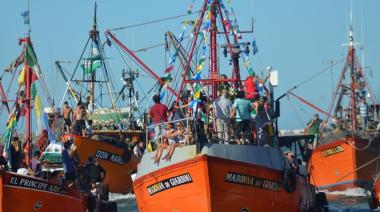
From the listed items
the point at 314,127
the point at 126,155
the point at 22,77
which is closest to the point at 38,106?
the point at 22,77

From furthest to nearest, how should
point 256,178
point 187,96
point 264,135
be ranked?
point 187,96, point 264,135, point 256,178

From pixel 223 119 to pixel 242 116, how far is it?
0.48m

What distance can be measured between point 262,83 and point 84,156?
11801mm

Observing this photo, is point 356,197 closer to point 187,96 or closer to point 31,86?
point 187,96

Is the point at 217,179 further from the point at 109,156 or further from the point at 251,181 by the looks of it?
the point at 109,156

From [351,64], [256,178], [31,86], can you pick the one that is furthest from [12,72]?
[351,64]

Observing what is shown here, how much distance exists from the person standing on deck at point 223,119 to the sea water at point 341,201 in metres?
7.80

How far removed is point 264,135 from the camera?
1045 inches

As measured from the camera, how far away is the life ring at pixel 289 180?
2584cm

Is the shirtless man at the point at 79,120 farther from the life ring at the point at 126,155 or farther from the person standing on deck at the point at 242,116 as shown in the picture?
the person standing on deck at the point at 242,116

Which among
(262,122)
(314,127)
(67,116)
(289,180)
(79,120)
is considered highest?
(262,122)

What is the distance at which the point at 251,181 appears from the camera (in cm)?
2481

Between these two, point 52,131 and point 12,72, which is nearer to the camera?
point 12,72

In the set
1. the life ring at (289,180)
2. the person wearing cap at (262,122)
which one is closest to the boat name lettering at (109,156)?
the person wearing cap at (262,122)
